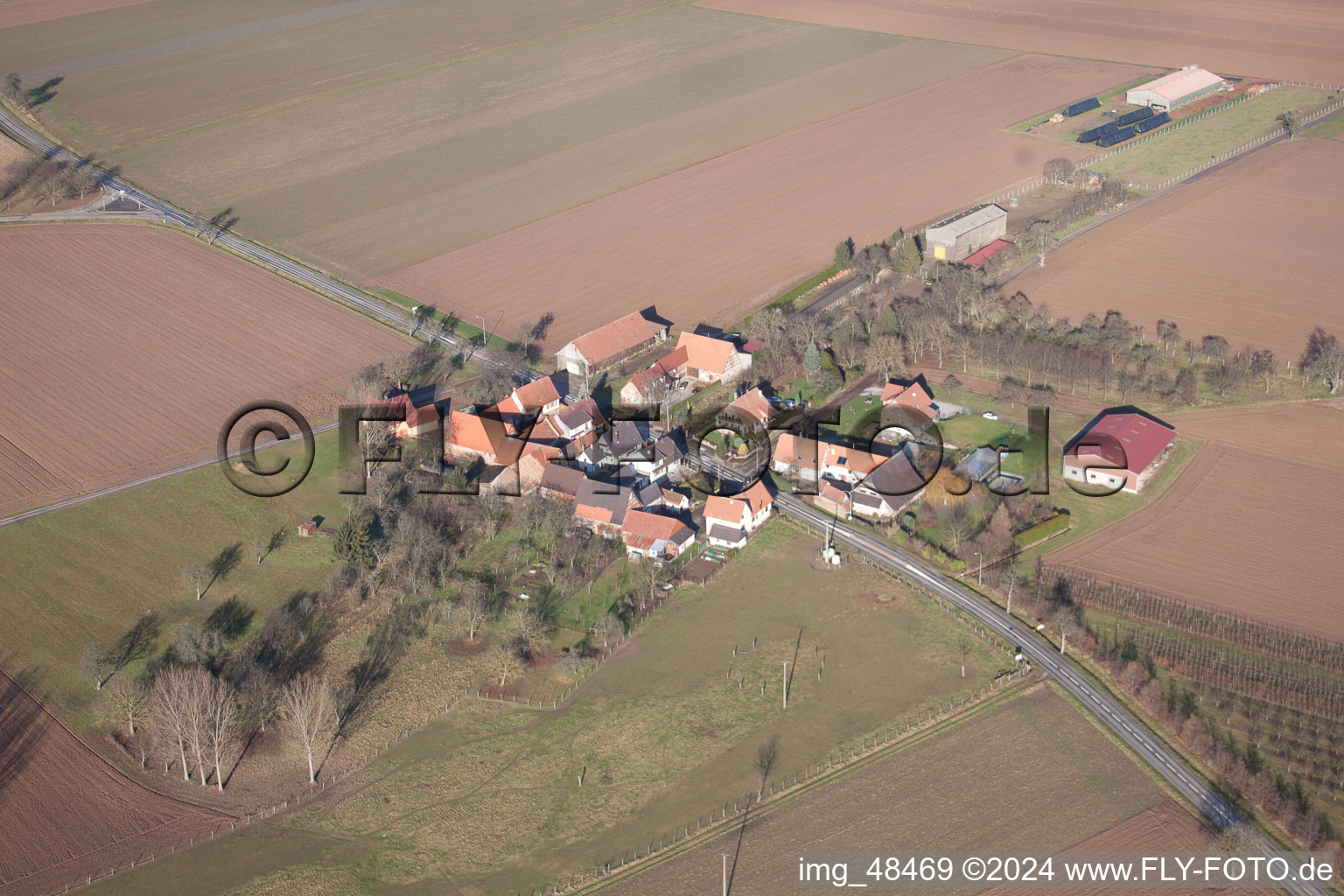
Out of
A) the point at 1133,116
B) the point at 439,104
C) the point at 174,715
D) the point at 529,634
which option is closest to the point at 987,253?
the point at 1133,116

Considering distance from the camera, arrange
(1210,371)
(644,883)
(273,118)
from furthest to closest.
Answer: (273,118)
(1210,371)
(644,883)

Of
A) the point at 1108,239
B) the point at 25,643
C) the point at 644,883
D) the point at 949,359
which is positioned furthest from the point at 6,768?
the point at 1108,239

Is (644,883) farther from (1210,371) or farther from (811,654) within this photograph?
(1210,371)

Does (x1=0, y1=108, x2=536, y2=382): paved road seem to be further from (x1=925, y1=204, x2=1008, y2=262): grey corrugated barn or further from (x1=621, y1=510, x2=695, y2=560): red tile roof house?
(x1=925, y1=204, x2=1008, y2=262): grey corrugated barn

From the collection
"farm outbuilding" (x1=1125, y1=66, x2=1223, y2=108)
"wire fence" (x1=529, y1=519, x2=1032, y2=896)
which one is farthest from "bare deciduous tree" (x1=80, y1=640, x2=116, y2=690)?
"farm outbuilding" (x1=1125, y1=66, x2=1223, y2=108)

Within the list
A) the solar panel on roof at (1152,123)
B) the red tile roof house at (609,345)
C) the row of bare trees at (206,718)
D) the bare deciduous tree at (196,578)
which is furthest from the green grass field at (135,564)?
the solar panel on roof at (1152,123)

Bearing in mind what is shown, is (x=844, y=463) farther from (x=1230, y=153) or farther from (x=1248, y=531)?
(x=1230, y=153)

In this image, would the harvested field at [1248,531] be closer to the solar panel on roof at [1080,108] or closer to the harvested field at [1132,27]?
the solar panel on roof at [1080,108]
